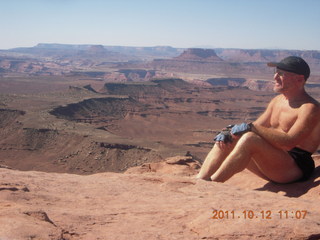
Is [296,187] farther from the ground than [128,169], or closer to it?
farther from the ground

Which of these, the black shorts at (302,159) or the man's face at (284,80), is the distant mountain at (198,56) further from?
the black shorts at (302,159)

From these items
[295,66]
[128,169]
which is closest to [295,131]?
[295,66]

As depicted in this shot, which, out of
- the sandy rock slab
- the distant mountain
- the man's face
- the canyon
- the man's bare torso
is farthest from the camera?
the distant mountain

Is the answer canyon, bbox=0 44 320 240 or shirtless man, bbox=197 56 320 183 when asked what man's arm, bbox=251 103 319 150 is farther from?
canyon, bbox=0 44 320 240

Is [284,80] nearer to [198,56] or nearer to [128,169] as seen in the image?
[128,169]

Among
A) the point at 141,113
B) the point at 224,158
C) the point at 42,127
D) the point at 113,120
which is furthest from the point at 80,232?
the point at 141,113
